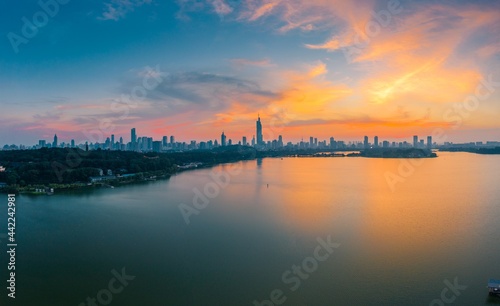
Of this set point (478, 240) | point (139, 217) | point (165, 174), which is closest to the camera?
point (478, 240)

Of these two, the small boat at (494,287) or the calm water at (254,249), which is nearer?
the small boat at (494,287)

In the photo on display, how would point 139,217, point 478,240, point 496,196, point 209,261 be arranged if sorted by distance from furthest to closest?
point 496,196
point 139,217
point 478,240
point 209,261

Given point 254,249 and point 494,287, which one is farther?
point 254,249

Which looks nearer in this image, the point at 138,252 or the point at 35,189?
the point at 138,252

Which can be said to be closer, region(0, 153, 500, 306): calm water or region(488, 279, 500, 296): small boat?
region(488, 279, 500, 296): small boat

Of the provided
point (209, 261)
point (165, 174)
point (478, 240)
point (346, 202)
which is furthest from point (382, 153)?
point (209, 261)

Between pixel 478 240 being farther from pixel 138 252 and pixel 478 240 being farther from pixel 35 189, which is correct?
pixel 35 189

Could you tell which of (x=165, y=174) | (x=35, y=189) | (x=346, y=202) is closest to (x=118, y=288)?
(x=346, y=202)
